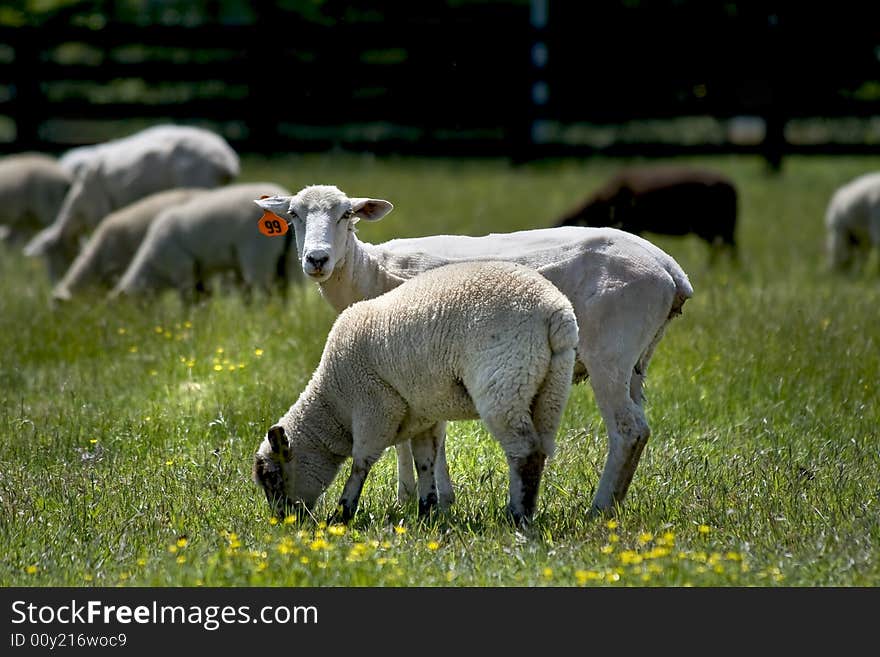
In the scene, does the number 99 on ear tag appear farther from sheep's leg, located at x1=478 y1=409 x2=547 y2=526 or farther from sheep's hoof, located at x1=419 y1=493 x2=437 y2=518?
sheep's leg, located at x1=478 y1=409 x2=547 y2=526

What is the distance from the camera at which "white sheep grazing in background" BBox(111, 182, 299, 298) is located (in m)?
9.59

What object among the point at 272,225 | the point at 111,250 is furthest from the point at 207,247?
the point at 272,225

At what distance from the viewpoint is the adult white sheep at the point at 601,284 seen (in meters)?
5.61

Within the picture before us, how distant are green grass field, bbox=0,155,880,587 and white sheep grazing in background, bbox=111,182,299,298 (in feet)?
0.77

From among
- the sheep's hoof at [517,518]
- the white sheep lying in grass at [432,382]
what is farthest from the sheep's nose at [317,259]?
the sheep's hoof at [517,518]

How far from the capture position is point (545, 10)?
84.6ft

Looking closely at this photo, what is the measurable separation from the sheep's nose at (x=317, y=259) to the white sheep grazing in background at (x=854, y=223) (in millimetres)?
8073

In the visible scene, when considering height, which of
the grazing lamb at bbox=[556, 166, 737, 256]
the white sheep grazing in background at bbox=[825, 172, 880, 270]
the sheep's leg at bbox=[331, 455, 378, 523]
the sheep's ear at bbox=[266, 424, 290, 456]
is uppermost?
the sheep's ear at bbox=[266, 424, 290, 456]

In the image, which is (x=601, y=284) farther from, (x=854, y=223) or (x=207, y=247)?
(x=854, y=223)

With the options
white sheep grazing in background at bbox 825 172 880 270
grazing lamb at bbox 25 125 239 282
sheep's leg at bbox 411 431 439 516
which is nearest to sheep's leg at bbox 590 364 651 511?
sheep's leg at bbox 411 431 439 516

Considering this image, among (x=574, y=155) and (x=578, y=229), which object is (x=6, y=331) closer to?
(x=578, y=229)

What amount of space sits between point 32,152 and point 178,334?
11224mm

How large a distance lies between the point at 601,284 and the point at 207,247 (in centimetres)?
469

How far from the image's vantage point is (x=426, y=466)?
561 centimetres
